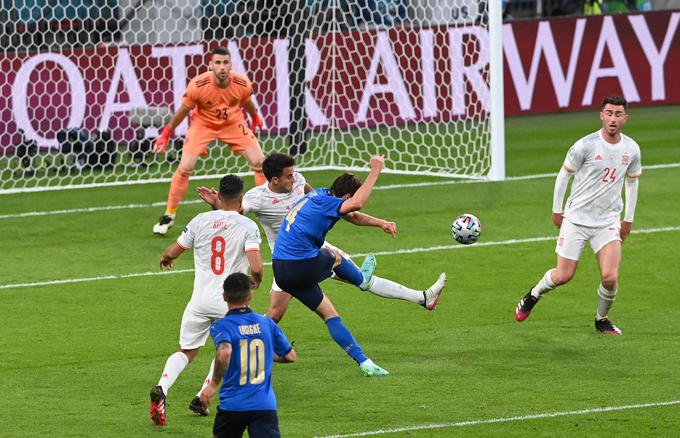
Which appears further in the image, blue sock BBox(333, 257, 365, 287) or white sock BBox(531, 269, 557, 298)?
white sock BBox(531, 269, 557, 298)

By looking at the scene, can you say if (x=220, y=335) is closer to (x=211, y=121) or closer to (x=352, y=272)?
(x=352, y=272)

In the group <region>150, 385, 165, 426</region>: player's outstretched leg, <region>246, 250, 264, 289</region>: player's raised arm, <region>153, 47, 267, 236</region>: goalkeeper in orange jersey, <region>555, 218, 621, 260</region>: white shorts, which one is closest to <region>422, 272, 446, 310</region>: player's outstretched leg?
<region>555, 218, 621, 260</region>: white shorts

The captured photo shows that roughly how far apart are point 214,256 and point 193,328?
53cm

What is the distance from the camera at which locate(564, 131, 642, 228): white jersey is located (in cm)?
Result: 1162

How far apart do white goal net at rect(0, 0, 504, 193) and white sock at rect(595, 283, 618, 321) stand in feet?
24.9

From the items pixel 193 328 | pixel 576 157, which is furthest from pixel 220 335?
pixel 576 157

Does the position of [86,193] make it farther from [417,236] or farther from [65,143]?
[417,236]

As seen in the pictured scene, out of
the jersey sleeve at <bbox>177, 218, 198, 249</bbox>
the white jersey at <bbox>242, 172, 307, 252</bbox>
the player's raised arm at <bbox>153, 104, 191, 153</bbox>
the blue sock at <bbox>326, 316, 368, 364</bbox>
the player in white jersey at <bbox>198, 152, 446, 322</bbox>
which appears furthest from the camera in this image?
the player's raised arm at <bbox>153, 104, 191, 153</bbox>

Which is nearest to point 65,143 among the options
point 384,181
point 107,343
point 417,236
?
point 384,181

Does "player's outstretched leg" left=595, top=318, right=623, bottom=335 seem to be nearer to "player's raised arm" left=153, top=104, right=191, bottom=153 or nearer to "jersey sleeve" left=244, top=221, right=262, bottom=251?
"jersey sleeve" left=244, top=221, right=262, bottom=251

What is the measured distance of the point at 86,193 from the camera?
Result: 65.0 ft

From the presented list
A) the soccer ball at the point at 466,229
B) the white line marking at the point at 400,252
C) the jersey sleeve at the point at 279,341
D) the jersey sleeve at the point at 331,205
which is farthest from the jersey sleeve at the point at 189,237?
the white line marking at the point at 400,252

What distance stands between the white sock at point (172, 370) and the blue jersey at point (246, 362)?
1.75 metres

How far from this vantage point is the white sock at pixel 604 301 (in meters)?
11.6
